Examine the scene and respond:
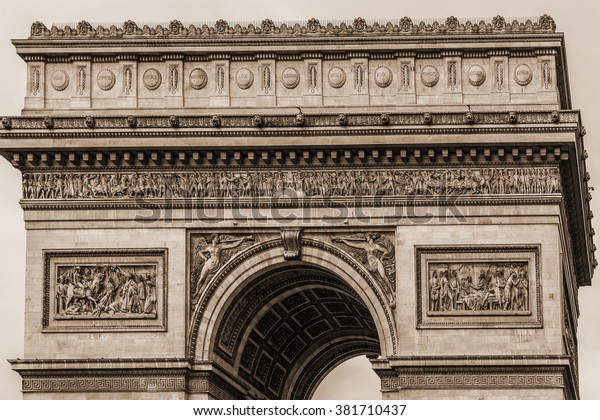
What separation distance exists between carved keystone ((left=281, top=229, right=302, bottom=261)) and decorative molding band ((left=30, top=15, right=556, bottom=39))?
614 cm

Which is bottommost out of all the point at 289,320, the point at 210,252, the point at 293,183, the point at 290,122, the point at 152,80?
the point at 289,320

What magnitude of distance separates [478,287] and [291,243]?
578cm

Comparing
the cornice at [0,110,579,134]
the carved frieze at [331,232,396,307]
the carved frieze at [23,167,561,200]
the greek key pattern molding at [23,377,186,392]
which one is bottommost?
the greek key pattern molding at [23,377,186,392]

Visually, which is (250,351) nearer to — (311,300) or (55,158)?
(311,300)

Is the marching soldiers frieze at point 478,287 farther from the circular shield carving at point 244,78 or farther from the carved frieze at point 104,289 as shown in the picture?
the carved frieze at point 104,289

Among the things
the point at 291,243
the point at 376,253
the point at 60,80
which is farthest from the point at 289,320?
the point at 60,80

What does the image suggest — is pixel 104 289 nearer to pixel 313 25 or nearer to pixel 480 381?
pixel 313 25

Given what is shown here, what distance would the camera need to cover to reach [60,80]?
6544 centimetres

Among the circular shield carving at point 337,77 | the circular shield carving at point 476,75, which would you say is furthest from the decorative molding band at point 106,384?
the circular shield carving at point 476,75

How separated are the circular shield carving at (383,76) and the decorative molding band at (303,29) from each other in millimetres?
1100

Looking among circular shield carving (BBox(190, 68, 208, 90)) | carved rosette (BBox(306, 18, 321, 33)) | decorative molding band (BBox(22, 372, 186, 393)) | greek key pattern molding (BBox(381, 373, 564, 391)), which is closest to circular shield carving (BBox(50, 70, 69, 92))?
circular shield carving (BBox(190, 68, 208, 90))

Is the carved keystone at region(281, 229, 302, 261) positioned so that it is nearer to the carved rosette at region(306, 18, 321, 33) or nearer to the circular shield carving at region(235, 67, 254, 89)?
the circular shield carving at region(235, 67, 254, 89)

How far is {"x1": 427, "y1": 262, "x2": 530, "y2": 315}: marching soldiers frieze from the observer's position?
62938 mm

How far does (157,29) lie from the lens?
65375 mm
